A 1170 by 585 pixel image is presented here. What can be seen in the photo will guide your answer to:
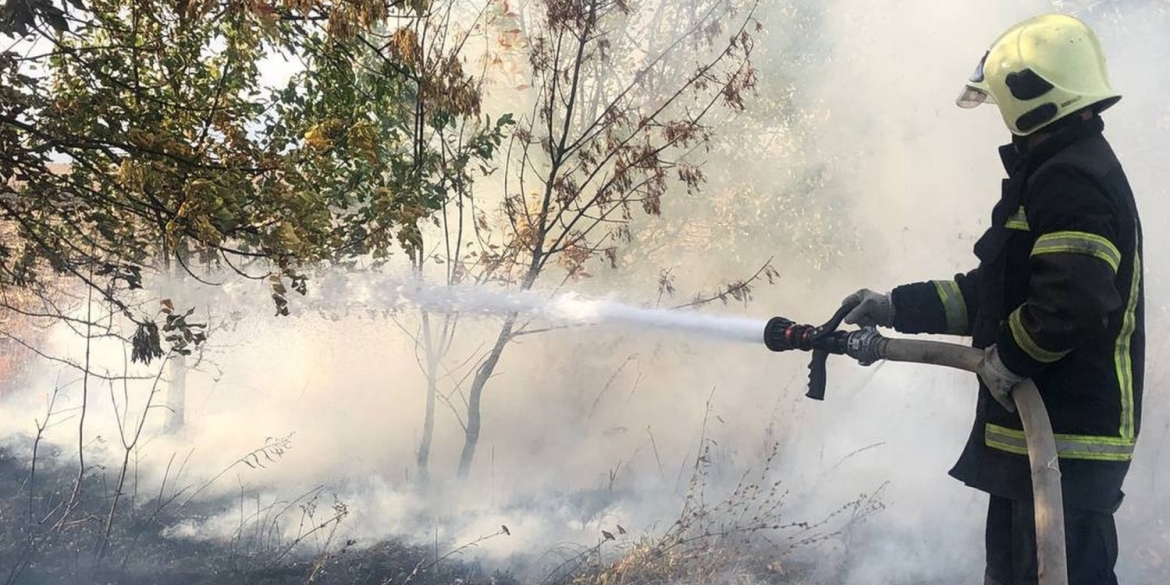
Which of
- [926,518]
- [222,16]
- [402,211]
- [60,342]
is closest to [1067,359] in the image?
[402,211]

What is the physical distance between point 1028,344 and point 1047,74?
77 cm

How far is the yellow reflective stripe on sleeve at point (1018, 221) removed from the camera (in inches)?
91.5

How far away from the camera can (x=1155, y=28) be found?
698 cm

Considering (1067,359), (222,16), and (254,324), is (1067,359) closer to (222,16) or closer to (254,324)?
(222,16)

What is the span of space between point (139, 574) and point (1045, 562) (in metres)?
4.89

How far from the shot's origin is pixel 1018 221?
7.70ft

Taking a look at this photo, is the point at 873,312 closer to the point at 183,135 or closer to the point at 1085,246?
the point at 1085,246

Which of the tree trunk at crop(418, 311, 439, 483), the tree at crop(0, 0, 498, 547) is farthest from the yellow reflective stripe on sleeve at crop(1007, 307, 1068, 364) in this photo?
the tree trunk at crop(418, 311, 439, 483)

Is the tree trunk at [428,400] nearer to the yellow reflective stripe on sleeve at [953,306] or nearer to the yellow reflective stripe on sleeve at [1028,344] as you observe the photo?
the yellow reflective stripe on sleeve at [953,306]

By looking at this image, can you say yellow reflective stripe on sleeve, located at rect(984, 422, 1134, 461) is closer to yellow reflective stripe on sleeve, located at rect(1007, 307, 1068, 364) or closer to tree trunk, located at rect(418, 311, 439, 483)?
yellow reflective stripe on sleeve, located at rect(1007, 307, 1068, 364)

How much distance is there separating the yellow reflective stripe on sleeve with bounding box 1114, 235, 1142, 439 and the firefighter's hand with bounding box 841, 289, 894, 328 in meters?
0.69

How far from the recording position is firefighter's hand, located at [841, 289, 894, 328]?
285 centimetres

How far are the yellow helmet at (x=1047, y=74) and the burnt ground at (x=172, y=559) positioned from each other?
379cm

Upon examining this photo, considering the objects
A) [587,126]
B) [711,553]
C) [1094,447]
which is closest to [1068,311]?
[1094,447]
